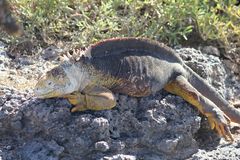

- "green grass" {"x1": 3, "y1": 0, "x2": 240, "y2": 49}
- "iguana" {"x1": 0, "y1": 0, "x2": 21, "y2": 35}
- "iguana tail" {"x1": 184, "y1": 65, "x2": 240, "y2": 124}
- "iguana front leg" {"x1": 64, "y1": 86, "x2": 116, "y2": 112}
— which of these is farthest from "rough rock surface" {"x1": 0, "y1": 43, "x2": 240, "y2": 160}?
"iguana" {"x1": 0, "y1": 0, "x2": 21, "y2": 35}

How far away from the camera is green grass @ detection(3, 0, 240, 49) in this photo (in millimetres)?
5305

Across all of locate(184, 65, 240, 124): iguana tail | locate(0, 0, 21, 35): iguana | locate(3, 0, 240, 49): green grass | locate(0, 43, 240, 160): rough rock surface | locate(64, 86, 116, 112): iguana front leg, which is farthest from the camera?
locate(3, 0, 240, 49): green grass

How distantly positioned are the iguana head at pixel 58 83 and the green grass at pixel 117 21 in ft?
5.47

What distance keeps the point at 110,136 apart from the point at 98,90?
1.28 ft

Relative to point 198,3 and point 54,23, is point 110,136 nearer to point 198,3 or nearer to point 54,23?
point 54,23

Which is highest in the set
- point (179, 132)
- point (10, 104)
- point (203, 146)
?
point (10, 104)

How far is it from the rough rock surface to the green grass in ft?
5.27

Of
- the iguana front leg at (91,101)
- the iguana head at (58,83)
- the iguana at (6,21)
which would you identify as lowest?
the iguana front leg at (91,101)

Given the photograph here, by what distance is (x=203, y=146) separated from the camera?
384 cm

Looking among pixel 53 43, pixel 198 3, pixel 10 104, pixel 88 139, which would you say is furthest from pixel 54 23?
pixel 88 139

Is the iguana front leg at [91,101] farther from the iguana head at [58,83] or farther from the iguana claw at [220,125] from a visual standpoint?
the iguana claw at [220,125]

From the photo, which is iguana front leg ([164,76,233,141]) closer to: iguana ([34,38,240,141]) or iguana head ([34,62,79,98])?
iguana ([34,38,240,141])

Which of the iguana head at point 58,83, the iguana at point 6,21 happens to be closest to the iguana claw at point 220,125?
the iguana head at point 58,83

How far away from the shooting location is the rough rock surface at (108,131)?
3297 mm
